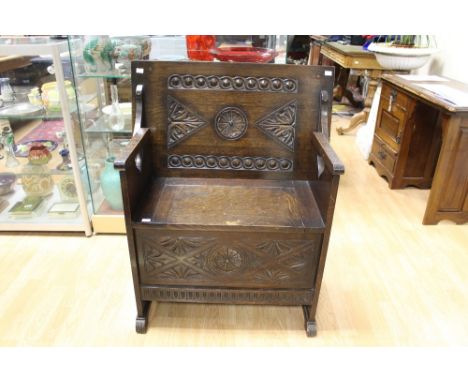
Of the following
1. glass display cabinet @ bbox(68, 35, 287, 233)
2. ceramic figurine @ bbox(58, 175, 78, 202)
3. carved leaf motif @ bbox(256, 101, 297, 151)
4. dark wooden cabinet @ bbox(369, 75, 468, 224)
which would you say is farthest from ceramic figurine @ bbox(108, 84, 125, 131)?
dark wooden cabinet @ bbox(369, 75, 468, 224)

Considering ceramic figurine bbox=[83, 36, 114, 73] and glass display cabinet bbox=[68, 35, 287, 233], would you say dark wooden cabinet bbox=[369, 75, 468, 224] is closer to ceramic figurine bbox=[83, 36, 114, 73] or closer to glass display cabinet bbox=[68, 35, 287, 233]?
glass display cabinet bbox=[68, 35, 287, 233]

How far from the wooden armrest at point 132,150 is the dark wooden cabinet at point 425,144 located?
1375 millimetres

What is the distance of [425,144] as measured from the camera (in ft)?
7.46

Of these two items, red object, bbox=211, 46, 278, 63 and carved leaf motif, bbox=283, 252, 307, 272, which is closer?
carved leaf motif, bbox=283, 252, 307, 272

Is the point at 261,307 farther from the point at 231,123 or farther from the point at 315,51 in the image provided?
the point at 315,51

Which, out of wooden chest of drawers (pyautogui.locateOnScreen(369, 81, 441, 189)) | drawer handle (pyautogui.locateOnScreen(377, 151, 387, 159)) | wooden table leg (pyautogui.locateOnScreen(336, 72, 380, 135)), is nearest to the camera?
wooden chest of drawers (pyautogui.locateOnScreen(369, 81, 441, 189))

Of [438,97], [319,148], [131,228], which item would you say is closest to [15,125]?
[131,228]

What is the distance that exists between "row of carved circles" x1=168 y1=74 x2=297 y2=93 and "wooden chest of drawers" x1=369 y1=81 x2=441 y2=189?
3.86 feet

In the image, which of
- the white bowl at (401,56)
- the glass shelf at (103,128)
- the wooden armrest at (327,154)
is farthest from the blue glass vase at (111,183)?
the white bowl at (401,56)

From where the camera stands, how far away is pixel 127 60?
171cm

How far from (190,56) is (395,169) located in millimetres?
1411

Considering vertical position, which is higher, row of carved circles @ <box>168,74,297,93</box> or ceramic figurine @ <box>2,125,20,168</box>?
row of carved circles @ <box>168,74,297,93</box>

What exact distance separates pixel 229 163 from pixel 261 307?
57 centimetres

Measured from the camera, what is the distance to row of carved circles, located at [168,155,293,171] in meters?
1.37
